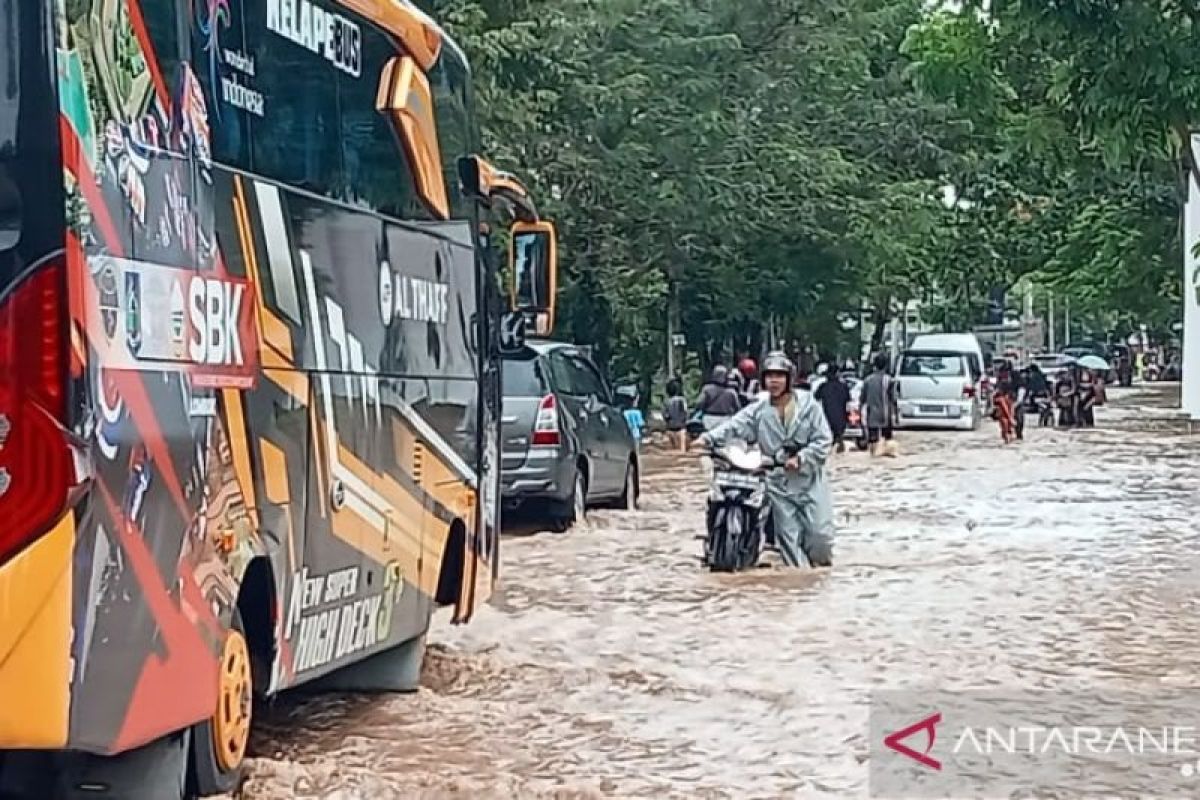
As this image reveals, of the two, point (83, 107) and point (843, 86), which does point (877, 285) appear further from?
point (83, 107)

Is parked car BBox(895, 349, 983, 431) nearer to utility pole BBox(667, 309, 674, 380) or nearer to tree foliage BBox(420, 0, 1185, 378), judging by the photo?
tree foliage BBox(420, 0, 1185, 378)

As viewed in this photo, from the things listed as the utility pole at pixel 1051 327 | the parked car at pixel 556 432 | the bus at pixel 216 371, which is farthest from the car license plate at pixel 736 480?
the utility pole at pixel 1051 327

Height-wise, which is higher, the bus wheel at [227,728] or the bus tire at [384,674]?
the bus wheel at [227,728]

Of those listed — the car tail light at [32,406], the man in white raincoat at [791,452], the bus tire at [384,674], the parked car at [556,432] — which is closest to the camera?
the car tail light at [32,406]

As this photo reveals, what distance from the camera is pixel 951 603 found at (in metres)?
12.8

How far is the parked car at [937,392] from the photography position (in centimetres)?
3809

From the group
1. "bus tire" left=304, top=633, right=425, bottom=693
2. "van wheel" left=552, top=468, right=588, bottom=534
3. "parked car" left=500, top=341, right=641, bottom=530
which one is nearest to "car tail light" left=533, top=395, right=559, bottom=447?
"parked car" left=500, top=341, right=641, bottom=530

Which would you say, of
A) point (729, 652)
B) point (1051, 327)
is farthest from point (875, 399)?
point (1051, 327)

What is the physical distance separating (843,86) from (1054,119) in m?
17.5

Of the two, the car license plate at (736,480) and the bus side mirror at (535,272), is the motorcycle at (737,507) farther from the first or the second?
the bus side mirror at (535,272)

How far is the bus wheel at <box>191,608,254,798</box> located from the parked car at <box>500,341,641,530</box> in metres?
9.39

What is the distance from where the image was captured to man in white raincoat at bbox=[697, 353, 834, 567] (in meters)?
14.2

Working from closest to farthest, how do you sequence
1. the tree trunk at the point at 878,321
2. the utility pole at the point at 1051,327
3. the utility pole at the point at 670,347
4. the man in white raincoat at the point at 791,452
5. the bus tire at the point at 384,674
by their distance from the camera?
1. the bus tire at the point at 384,674
2. the man in white raincoat at the point at 791,452
3. the utility pole at the point at 670,347
4. the tree trunk at the point at 878,321
5. the utility pole at the point at 1051,327

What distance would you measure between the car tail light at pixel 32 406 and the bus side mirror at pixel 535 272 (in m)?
6.53
